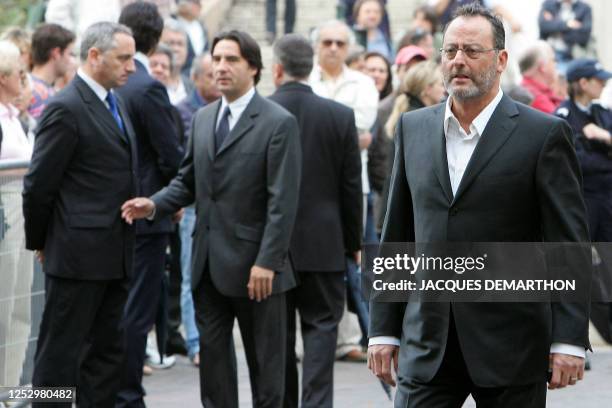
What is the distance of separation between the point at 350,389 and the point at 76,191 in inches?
127

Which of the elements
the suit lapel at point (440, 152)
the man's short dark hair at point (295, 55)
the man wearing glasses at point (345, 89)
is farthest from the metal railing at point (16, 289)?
the suit lapel at point (440, 152)

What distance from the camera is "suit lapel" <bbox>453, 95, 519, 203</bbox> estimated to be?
17.0 feet

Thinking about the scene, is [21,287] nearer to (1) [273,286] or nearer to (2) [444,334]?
(1) [273,286]

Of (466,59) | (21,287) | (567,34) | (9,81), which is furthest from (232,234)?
(567,34)

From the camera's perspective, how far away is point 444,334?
5.18m

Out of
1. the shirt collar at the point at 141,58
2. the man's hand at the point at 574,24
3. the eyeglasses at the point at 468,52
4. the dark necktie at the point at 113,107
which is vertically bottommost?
the man's hand at the point at 574,24

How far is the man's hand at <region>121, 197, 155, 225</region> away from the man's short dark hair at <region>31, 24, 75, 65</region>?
10.3ft

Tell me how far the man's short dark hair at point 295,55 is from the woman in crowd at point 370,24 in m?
7.87

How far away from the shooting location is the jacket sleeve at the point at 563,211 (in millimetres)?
5074

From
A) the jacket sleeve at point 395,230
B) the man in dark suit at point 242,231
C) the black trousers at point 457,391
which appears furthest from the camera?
the man in dark suit at point 242,231

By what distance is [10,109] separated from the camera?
9.14 metres

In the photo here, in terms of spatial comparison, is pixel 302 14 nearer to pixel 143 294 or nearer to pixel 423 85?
pixel 423 85

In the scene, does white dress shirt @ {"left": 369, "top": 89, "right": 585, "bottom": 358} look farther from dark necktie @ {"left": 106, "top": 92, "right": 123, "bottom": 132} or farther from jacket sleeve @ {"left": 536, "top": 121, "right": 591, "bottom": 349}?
dark necktie @ {"left": 106, "top": 92, "right": 123, "bottom": 132}

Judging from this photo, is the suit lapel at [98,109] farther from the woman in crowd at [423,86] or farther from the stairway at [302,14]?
the stairway at [302,14]
